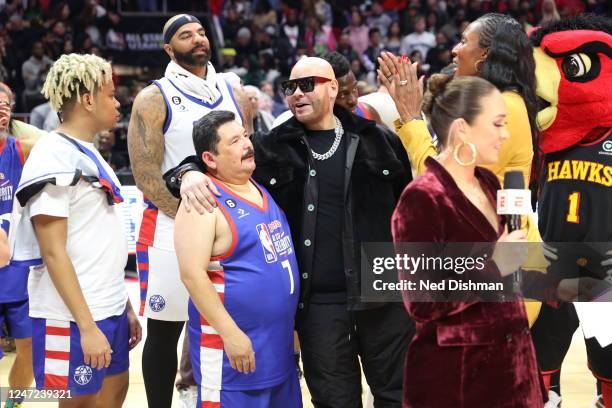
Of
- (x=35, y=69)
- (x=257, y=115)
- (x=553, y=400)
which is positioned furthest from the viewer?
(x=35, y=69)

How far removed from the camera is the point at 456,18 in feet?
52.6

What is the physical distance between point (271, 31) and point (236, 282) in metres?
12.7

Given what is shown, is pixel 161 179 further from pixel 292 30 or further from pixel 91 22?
pixel 292 30

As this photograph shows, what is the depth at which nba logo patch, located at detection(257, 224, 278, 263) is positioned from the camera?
11.4ft

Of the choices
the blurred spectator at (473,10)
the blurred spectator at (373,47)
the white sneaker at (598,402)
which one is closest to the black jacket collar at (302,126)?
the white sneaker at (598,402)

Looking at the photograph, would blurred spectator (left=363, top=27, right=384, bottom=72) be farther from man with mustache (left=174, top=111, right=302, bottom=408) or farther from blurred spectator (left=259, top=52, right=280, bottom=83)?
man with mustache (left=174, top=111, right=302, bottom=408)

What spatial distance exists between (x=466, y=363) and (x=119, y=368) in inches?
67.8

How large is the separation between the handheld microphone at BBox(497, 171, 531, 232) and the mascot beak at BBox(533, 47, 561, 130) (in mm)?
1518

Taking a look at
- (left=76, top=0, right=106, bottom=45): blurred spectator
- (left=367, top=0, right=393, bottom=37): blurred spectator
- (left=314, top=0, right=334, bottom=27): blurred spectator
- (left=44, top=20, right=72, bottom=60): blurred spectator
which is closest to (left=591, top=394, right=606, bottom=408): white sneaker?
(left=44, top=20, right=72, bottom=60): blurred spectator

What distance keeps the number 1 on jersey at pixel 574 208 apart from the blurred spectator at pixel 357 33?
11.9 meters

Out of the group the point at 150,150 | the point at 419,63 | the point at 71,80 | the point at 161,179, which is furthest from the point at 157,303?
the point at 419,63

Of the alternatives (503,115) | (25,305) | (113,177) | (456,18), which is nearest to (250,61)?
(456,18)

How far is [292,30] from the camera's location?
1580cm

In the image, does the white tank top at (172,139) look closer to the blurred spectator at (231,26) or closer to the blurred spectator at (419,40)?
the blurred spectator at (231,26)
